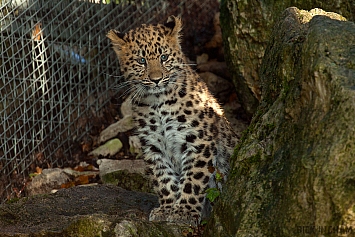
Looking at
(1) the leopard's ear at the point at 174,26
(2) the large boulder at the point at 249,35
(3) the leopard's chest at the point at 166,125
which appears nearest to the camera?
(3) the leopard's chest at the point at 166,125

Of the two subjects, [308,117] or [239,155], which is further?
[239,155]

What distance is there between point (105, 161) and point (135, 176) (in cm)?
81

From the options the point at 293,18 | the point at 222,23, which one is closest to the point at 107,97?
the point at 222,23

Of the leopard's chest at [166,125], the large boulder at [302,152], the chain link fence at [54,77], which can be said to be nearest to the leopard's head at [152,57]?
the leopard's chest at [166,125]

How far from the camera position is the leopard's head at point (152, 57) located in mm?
6098

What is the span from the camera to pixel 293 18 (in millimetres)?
4965

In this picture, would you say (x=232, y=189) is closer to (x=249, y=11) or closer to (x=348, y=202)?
(x=348, y=202)

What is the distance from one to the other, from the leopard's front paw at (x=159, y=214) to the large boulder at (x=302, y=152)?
137cm

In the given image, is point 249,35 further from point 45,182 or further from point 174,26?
point 45,182

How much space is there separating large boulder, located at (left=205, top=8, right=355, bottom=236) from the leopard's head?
1.69 meters

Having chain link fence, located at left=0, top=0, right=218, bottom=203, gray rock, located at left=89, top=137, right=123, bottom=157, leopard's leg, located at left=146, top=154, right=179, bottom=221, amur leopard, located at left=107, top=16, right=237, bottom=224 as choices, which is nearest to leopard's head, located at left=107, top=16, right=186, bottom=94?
amur leopard, located at left=107, top=16, right=237, bottom=224

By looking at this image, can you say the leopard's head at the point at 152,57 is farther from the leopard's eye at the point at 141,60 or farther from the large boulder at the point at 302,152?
the large boulder at the point at 302,152

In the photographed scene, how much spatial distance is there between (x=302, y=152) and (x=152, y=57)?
2.86 meters

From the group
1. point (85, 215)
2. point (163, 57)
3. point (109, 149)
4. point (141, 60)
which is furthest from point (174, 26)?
point (109, 149)
